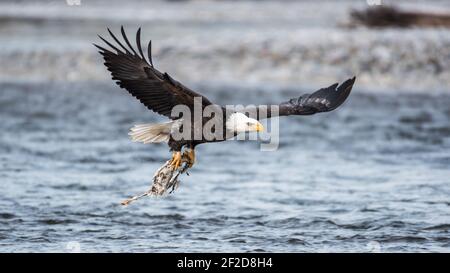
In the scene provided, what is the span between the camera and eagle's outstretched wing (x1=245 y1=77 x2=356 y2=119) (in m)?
9.34

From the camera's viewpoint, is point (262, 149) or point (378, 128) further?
point (378, 128)

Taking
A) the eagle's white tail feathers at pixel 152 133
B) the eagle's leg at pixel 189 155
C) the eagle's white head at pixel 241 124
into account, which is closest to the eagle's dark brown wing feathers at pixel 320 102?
the eagle's white head at pixel 241 124

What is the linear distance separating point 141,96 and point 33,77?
37.7 ft

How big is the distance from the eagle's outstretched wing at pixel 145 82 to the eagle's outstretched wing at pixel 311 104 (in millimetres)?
836

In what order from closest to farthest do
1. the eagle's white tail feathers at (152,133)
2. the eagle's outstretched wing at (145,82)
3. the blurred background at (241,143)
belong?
the eagle's outstretched wing at (145,82), the eagle's white tail feathers at (152,133), the blurred background at (241,143)

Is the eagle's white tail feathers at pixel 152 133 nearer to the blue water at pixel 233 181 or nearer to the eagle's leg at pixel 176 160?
the eagle's leg at pixel 176 160

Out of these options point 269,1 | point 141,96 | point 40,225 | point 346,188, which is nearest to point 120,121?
point 346,188

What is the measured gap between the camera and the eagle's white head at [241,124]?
862cm

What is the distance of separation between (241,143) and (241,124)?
7.01 meters

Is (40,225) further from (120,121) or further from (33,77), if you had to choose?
(33,77)

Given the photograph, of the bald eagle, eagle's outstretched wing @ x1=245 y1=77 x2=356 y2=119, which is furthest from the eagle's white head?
eagle's outstretched wing @ x1=245 y1=77 x2=356 y2=119

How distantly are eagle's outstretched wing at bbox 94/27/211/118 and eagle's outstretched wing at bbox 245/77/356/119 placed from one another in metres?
0.84

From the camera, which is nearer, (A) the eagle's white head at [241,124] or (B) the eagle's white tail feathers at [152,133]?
(A) the eagle's white head at [241,124]

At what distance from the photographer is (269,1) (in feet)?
96.4
